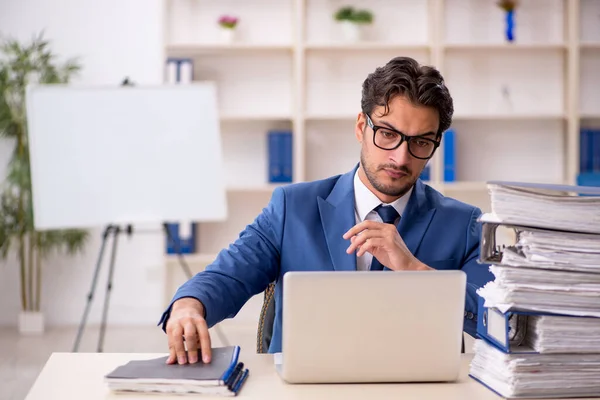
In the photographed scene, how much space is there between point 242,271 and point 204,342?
520mm

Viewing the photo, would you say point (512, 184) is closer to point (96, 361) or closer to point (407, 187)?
point (407, 187)

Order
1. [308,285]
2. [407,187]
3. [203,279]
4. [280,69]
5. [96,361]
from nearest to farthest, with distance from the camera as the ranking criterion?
[308,285] → [96,361] → [203,279] → [407,187] → [280,69]

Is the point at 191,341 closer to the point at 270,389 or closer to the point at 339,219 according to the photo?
the point at 270,389

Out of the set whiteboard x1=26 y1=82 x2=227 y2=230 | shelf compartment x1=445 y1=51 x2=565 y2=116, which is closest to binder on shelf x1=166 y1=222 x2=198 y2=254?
whiteboard x1=26 y1=82 x2=227 y2=230

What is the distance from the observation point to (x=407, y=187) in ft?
6.72

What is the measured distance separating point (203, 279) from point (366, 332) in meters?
0.58

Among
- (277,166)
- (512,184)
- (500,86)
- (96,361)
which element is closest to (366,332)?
(512,184)

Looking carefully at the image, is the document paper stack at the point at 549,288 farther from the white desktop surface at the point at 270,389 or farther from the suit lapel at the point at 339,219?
the suit lapel at the point at 339,219

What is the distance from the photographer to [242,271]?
1.99 m

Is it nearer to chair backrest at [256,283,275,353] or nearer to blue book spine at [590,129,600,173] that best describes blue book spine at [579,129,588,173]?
blue book spine at [590,129,600,173]

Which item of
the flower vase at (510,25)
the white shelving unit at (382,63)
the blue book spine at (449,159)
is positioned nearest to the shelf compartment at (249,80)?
the white shelving unit at (382,63)

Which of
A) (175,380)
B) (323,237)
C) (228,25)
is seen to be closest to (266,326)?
(323,237)

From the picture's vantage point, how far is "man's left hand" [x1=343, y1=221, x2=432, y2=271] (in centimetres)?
162

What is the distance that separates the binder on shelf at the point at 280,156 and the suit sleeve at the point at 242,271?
2.83 metres
